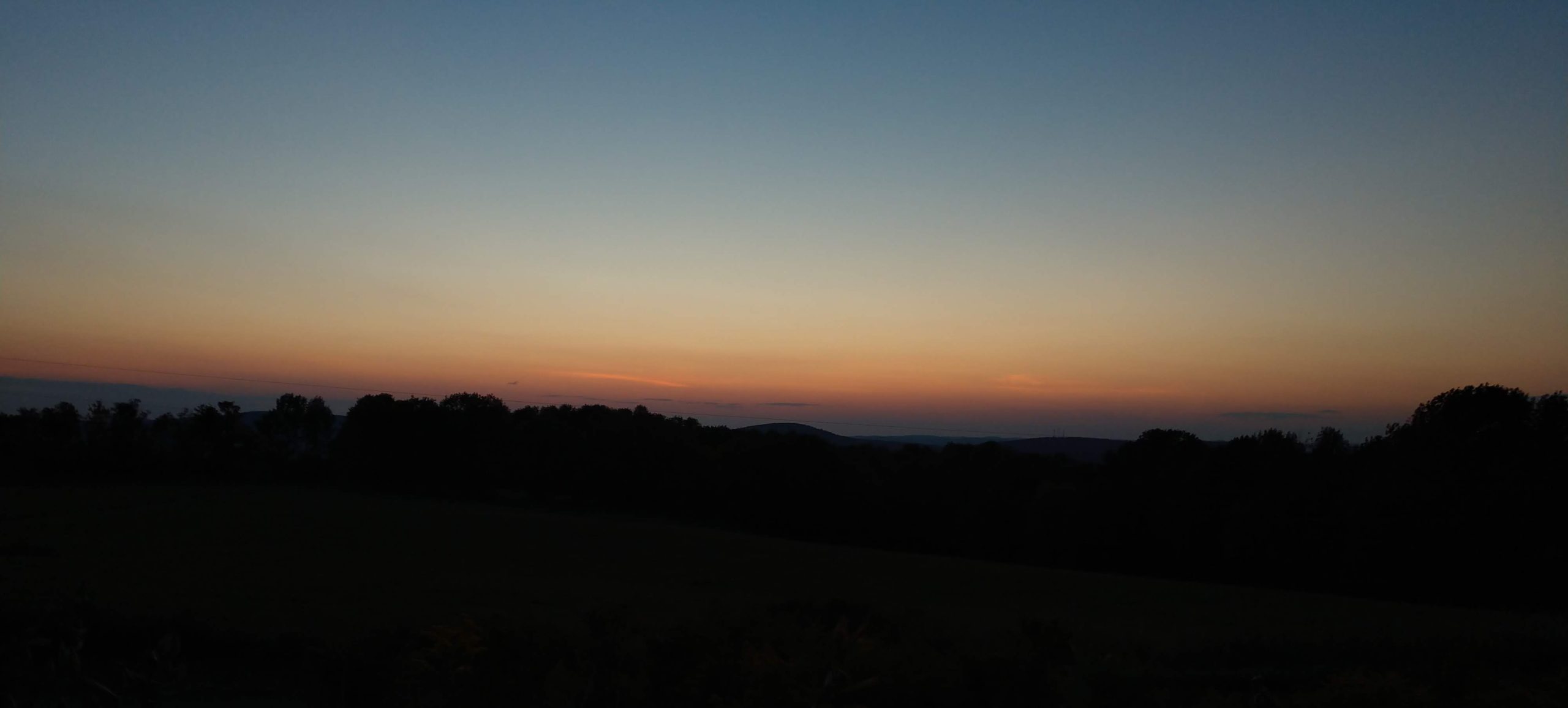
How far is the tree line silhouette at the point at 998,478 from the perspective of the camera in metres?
34.4

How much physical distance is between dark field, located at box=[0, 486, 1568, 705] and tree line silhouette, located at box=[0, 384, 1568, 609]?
7.72 m

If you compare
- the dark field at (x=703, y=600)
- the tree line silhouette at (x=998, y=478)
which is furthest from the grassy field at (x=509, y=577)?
the tree line silhouette at (x=998, y=478)

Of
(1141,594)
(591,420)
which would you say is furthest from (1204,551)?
(591,420)

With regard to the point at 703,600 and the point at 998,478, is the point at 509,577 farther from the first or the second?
the point at 998,478

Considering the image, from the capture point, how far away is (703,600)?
82.7ft

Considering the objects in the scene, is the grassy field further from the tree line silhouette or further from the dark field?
the tree line silhouette

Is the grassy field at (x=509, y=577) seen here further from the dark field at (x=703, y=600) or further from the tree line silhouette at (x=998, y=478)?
the tree line silhouette at (x=998, y=478)

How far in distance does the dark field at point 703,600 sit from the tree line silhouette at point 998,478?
7719mm

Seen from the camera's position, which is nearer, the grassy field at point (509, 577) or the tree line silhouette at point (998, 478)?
the grassy field at point (509, 577)

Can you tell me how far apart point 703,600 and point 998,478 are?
109 ft

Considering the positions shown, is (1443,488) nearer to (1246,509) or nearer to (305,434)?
(1246,509)

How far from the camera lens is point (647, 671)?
4.91 metres

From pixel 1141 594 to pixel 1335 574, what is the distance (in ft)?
42.6

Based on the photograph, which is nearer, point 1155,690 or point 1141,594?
point 1155,690
